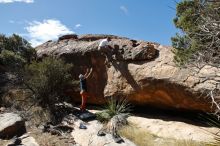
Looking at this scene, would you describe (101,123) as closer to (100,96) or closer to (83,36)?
(100,96)

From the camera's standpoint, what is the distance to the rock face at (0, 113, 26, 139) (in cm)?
1481

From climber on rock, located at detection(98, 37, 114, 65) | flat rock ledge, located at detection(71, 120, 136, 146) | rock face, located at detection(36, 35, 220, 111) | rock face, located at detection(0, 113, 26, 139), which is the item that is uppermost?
climber on rock, located at detection(98, 37, 114, 65)

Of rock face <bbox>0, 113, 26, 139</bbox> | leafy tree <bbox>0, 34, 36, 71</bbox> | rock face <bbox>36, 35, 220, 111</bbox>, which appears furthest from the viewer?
leafy tree <bbox>0, 34, 36, 71</bbox>

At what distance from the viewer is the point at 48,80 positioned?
1792 cm

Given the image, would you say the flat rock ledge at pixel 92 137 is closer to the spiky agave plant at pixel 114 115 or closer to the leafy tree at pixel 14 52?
the spiky agave plant at pixel 114 115

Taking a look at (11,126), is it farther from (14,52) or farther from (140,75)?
(14,52)

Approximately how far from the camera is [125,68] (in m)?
17.9

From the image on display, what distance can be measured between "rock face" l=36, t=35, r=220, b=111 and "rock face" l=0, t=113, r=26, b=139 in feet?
15.1

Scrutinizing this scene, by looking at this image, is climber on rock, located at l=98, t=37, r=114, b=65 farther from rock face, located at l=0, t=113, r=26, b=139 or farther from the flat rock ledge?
rock face, located at l=0, t=113, r=26, b=139

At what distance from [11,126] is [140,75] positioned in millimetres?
5975

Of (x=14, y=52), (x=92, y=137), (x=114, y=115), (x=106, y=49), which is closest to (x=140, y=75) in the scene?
(x=114, y=115)

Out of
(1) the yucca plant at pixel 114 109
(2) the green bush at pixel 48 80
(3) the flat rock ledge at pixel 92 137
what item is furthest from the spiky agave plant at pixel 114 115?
(2) the green bush at pixel 48 80

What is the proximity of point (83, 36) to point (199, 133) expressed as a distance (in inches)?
394

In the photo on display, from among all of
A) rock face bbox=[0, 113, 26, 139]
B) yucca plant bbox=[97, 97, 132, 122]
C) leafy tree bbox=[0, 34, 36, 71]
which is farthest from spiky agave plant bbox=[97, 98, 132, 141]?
leafy tree bbox=[0, 34, 36, 71]
